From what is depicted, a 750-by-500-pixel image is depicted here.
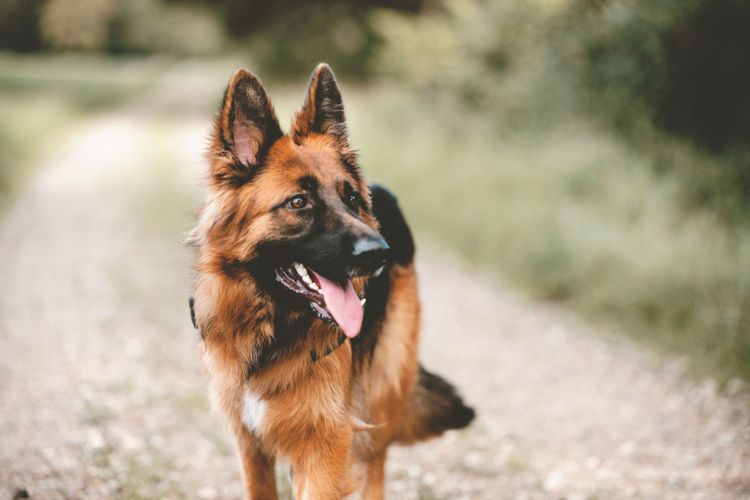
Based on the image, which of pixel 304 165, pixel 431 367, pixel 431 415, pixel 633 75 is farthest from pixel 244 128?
pixel 633 75

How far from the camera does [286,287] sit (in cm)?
270

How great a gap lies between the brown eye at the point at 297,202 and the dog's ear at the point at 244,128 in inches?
9.4

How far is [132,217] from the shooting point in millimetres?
10289

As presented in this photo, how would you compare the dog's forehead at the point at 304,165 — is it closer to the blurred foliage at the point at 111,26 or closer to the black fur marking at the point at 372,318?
the black fur marking at the point at 372,318

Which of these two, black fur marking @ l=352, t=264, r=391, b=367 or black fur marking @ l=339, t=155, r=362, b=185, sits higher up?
black fur marking @ l=339, t=155, r=362, b=185

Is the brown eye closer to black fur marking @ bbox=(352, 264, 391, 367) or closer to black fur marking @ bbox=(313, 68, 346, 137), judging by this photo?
black fur marking @ bbox=(313, 68, 346, 137)

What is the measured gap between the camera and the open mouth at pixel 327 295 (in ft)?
8.45

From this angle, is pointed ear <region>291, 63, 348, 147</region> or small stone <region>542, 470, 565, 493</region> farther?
small stone <region>542, 470, 565, 493</region>

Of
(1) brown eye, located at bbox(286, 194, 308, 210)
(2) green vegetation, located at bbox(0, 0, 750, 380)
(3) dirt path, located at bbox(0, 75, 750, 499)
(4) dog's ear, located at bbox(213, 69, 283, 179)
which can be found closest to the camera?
(4) dog's ear, located at bbox(213, 69, 283, 179)

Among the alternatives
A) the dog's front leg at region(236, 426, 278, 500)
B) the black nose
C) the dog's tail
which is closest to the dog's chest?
the dog's front leg at region(236, 426, 278, 500)

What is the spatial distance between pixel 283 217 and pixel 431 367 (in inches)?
131

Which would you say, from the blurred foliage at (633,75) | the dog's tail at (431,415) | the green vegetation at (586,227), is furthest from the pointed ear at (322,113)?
the blurred foliage at (633,75)

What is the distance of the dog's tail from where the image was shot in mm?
3482

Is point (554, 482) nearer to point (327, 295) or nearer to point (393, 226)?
point (393, 226)
